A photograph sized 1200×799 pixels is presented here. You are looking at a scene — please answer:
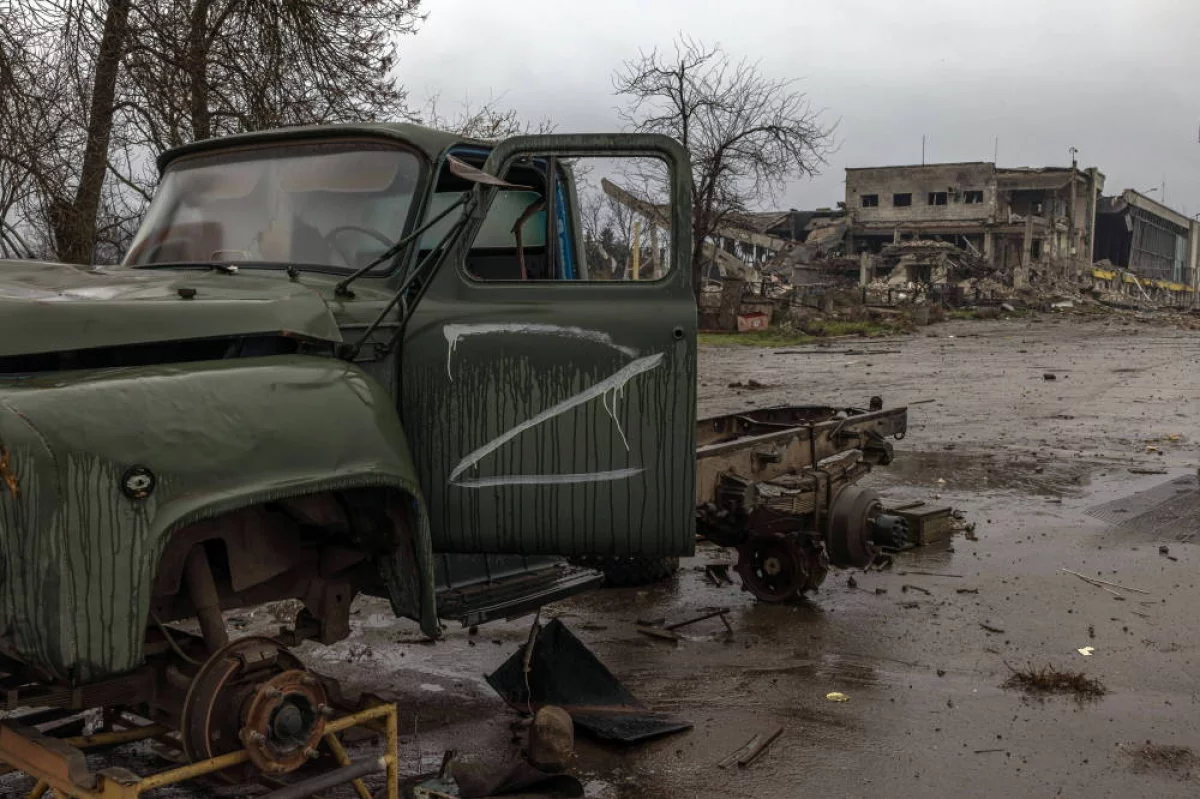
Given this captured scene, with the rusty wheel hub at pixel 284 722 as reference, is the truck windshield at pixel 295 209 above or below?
above

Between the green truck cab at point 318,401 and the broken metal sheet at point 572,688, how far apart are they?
0.89 m

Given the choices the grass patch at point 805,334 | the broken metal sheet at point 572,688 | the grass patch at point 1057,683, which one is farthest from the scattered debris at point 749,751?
the grass patch at point 805,334

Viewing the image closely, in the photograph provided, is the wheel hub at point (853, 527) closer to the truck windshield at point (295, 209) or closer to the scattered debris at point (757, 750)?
the scattered debris at point (757, 750)

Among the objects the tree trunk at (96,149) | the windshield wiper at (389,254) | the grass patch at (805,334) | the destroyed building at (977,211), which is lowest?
the grass patch at (805,334)

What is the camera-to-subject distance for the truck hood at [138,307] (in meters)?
2.99

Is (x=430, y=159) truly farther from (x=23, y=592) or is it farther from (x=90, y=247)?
(x=90, y=247)

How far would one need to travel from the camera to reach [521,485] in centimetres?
385

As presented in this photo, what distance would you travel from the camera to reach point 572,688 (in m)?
4.64

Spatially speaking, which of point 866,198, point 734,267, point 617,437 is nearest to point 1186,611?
point 617,437

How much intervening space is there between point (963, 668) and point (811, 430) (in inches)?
70.3

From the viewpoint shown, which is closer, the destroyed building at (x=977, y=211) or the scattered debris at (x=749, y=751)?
the scattered debris at (x=749, y=751)

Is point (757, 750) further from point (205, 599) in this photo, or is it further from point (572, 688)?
point (205, 599)

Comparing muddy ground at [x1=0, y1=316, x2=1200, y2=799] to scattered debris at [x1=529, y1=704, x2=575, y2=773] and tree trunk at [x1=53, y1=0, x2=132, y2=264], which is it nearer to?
scattered debris at [x1=529, y1=704, x2=575, y2=773]

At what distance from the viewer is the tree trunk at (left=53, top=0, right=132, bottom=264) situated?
11.2m
